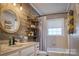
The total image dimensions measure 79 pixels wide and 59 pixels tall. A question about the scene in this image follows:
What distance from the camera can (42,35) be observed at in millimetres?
1848

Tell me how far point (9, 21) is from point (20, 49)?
369 millimetres

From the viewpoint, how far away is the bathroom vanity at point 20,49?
1749 mm

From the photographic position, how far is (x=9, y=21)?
1.83m

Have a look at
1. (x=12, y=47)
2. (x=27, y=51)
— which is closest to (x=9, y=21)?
(x=12, y=47)

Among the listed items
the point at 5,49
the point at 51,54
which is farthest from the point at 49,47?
the point at 5,49

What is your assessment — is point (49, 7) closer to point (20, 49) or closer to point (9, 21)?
point (9, 21)

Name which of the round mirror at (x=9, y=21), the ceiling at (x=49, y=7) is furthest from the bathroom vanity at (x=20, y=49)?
the ceiling at (x=49, y=7)

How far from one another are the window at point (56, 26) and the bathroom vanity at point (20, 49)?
10.3 inches

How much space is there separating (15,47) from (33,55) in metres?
0.25

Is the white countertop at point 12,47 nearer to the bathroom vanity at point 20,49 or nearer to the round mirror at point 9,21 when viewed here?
the bathroom vanity at point 20,49

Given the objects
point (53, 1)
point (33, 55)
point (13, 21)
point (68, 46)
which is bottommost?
point (33, 55)

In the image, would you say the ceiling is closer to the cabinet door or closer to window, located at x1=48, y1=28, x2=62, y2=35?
window, located at x1=48, y1=28, x2=62, y2=35

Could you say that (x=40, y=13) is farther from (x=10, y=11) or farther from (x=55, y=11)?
(x=10, y=11)

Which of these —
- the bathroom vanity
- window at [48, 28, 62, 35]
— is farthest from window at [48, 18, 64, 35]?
the bathroom vanity
